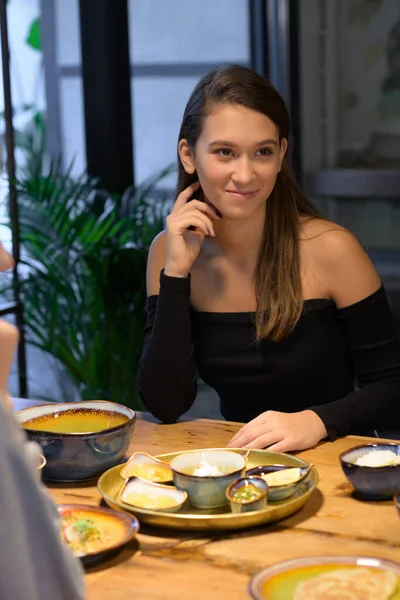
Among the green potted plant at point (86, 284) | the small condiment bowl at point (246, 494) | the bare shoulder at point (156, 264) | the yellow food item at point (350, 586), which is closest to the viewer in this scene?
the yellow food item at point (350, 586)

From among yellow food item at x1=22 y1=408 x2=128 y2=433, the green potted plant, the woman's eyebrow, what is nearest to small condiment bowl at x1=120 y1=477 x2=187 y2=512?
yellow food item at x1=22 y1=408 x2=128 y2=433

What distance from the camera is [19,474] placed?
0.79 meters

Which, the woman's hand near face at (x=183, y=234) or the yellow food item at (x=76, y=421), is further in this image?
the woman's hand near face at (x=183, y=234)

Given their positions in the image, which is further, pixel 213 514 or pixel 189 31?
pixel 189 31

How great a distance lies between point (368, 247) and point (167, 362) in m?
3.35

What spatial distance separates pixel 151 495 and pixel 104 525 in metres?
0.12

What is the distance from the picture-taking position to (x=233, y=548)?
1.26m

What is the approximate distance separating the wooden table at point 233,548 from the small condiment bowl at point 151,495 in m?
0.04

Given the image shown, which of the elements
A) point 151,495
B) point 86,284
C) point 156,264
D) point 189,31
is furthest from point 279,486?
point 189,31

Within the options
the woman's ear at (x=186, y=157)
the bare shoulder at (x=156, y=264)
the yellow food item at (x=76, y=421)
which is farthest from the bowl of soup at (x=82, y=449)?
the woman's ear at (x=186, y=157)

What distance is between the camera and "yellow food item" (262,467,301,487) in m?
1.40

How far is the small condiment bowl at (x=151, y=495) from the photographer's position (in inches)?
53.7

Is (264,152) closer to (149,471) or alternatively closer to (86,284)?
(149,471)

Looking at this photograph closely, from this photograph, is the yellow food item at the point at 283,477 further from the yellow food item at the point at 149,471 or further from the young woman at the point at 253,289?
the young woman at the point at 253,289
